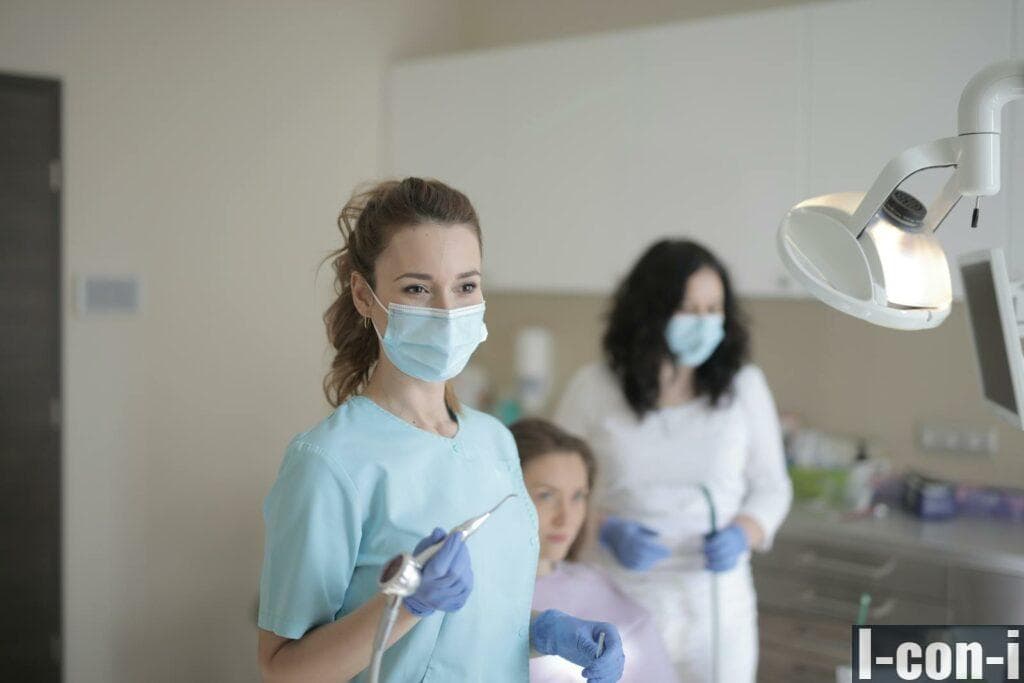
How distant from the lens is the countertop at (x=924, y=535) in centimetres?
251

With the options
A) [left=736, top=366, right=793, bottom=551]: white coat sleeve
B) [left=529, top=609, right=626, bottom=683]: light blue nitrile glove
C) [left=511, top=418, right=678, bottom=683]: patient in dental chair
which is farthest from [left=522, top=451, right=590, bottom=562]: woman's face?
[left=736, top=366, right=793, bottom=551]: white coat sleeve

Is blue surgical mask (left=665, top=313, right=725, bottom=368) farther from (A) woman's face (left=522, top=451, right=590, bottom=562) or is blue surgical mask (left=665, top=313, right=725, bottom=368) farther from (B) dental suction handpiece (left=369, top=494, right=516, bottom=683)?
(B) dental suction handpiece (left=369, top=494, right=516, bottom=683)

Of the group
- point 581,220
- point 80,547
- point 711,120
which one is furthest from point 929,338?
point 80,547

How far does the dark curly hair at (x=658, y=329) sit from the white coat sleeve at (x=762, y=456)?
0.05m

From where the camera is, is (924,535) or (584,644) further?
(924,535)

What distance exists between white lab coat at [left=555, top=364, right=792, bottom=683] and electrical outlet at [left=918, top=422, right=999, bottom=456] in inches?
34.3

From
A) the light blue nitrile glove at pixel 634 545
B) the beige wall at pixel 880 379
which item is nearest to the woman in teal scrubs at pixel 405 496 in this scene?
the light blue nitrile glove at pixel 634 545

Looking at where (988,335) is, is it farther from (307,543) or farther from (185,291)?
(185,291)

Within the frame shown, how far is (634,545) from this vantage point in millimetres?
2061

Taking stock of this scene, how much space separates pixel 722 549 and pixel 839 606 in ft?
2.64

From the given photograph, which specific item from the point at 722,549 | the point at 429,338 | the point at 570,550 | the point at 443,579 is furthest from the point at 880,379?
the point at 443,579

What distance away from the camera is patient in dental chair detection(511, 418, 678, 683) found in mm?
1854

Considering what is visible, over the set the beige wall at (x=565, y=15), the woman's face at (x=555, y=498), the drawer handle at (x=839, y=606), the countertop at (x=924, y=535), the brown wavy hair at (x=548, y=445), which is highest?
the beige wall at (x=565, y=15)

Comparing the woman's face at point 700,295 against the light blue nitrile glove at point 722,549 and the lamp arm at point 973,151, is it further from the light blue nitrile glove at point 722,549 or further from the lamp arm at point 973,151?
the lamp arm at point 973,151
